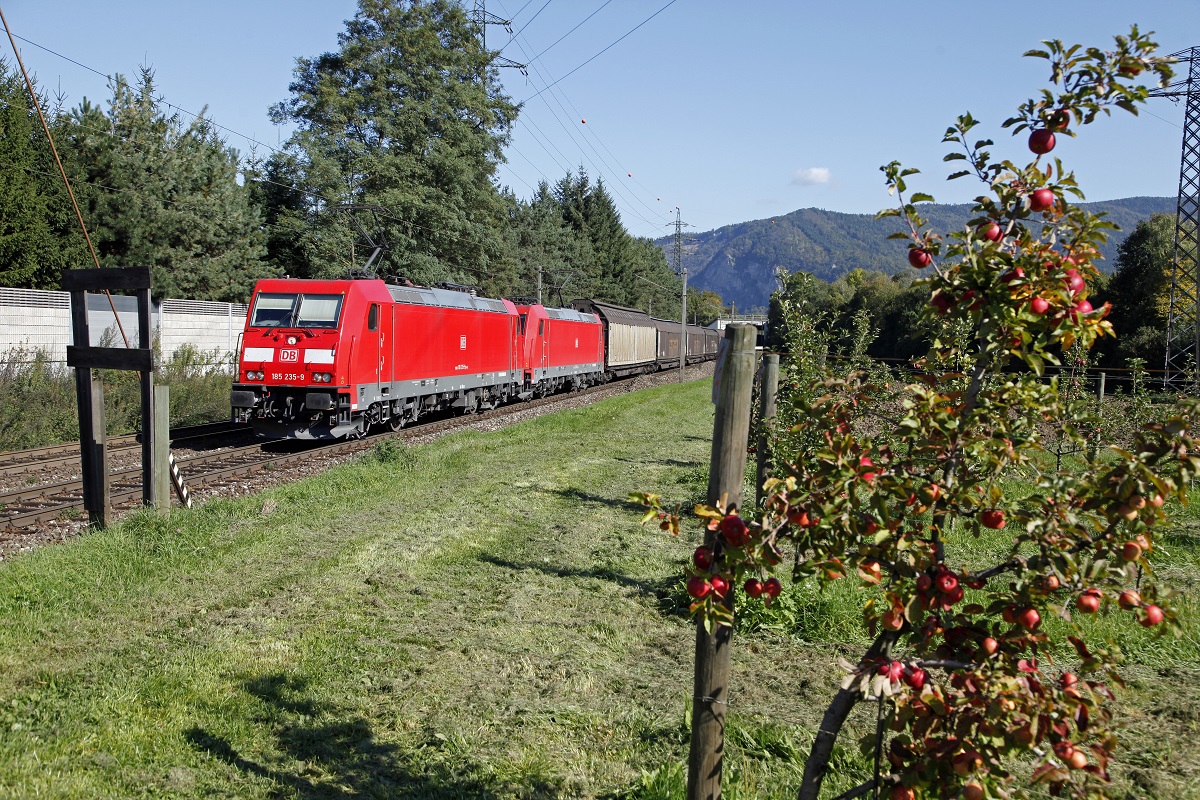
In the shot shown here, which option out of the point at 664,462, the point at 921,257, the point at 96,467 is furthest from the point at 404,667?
the point at 664,462

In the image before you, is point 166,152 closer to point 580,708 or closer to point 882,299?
point 580,708

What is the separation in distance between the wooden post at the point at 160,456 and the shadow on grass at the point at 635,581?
3.68 m

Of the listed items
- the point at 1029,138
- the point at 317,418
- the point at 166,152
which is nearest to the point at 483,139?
the point at 166,152

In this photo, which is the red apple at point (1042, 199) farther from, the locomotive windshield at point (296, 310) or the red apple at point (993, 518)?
the locomotive windshield at point (296, 310)

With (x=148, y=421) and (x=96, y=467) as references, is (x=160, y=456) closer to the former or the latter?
(x=148, y=421)

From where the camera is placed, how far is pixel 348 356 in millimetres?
15281

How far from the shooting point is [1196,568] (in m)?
7.67

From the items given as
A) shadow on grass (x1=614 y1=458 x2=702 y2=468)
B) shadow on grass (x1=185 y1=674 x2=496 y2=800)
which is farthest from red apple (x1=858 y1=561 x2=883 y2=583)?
shadow on grass (x1=614 y1=458 x2=702 y2=468)

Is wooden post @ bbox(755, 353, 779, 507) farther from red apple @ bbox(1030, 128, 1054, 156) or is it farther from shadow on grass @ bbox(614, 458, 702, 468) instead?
red apple @ bbox(1030, 128, 1054, 156)

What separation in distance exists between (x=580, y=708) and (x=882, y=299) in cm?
5857

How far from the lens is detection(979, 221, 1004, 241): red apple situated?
235 centimetres

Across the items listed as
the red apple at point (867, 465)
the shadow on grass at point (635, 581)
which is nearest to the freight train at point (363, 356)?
the shadow on grass at point (635, 581)

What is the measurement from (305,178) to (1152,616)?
3822 centimetres

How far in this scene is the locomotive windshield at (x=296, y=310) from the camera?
15461mm
